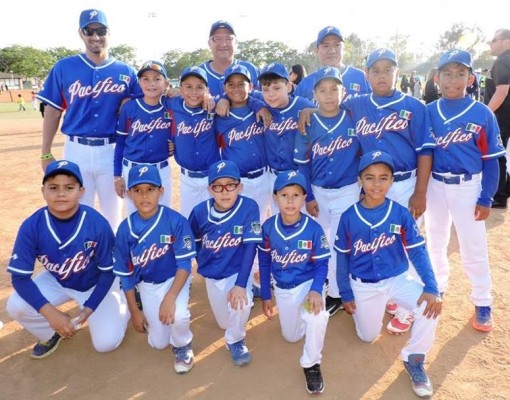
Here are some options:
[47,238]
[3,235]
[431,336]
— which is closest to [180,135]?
[47,238]

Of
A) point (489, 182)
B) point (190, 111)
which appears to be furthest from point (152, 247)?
point (489, 182)

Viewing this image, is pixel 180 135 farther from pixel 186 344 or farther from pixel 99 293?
pixel 186 344

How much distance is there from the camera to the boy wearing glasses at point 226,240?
3.45m

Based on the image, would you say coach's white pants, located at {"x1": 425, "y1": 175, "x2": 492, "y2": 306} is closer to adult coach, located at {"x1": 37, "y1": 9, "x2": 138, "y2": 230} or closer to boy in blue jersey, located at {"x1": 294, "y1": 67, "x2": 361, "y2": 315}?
boy in blue jersey, located at {"x1": 294, "y1": 67, "x2": 361, "y2": 315}

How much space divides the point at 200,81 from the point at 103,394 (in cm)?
283

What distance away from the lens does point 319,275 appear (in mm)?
3271

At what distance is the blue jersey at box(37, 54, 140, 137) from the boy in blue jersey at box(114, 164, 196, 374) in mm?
1152

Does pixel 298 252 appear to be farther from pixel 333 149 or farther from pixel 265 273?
pixel 333 149

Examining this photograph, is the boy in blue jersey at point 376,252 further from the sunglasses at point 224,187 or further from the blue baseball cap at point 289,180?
the sunglasses at point 224,187

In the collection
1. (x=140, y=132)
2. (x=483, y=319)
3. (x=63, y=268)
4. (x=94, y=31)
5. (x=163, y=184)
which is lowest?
(x=483, y=319)

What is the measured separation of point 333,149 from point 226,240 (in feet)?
4.13

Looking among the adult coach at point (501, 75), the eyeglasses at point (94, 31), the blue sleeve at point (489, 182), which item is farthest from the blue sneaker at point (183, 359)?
the adult coach at point (501, 75)

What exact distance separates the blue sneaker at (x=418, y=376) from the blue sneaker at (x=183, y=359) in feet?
5.25

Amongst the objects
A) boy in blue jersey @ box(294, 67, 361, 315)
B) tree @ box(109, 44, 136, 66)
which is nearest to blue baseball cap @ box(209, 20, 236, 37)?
boy in blue jersey @ box(294, 67, 361, 315)
